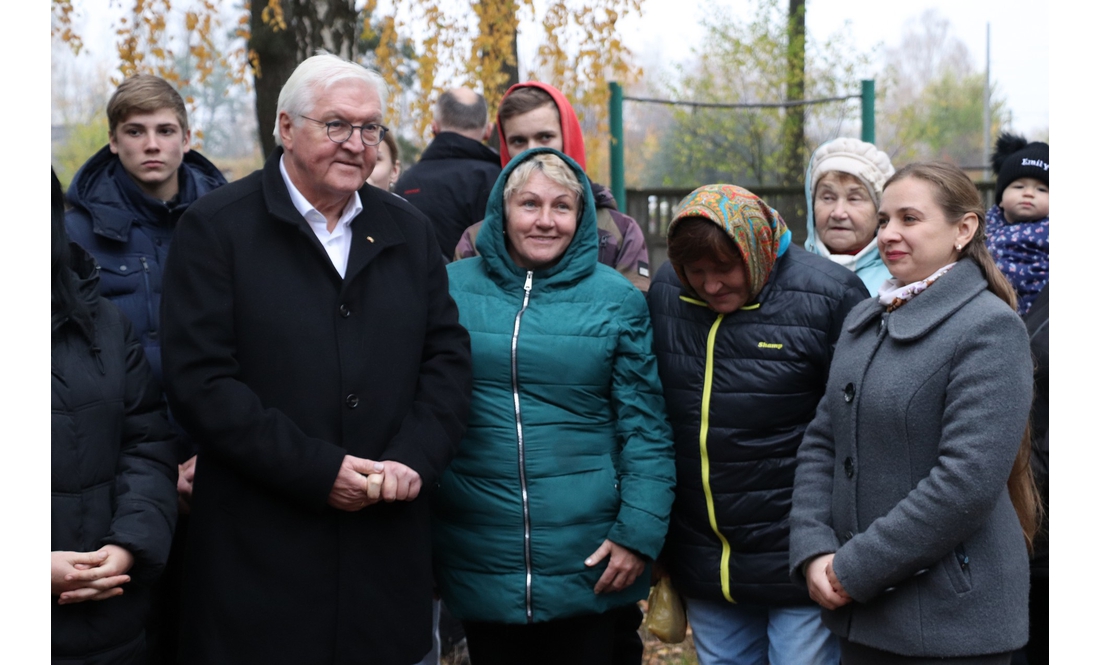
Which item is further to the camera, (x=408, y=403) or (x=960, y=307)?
(x=408, y=403)

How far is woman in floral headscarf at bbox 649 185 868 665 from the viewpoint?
113 inches

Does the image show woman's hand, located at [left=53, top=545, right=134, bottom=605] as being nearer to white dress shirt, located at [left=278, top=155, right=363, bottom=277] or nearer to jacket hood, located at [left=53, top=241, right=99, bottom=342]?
jacket hood, located at [left=53, top=241, right=99, bottom=342]

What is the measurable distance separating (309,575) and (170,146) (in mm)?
1544

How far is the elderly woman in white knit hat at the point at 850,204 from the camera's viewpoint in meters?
3.43

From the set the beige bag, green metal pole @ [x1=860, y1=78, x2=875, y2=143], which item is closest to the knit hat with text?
the beige bag

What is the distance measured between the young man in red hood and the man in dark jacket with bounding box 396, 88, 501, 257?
0.40 m

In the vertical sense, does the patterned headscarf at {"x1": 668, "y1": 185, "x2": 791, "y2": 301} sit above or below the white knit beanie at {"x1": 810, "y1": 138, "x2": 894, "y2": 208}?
below

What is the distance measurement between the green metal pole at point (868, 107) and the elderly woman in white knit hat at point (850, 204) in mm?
6500

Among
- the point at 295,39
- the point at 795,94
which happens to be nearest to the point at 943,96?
the point at 795,94

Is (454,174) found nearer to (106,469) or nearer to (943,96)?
(106,469)

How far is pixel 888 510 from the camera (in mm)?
2408

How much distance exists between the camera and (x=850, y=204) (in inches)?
137

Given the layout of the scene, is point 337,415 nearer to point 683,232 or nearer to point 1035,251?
point 683,232

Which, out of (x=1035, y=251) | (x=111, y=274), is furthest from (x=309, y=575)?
(x=1035, y=251)
